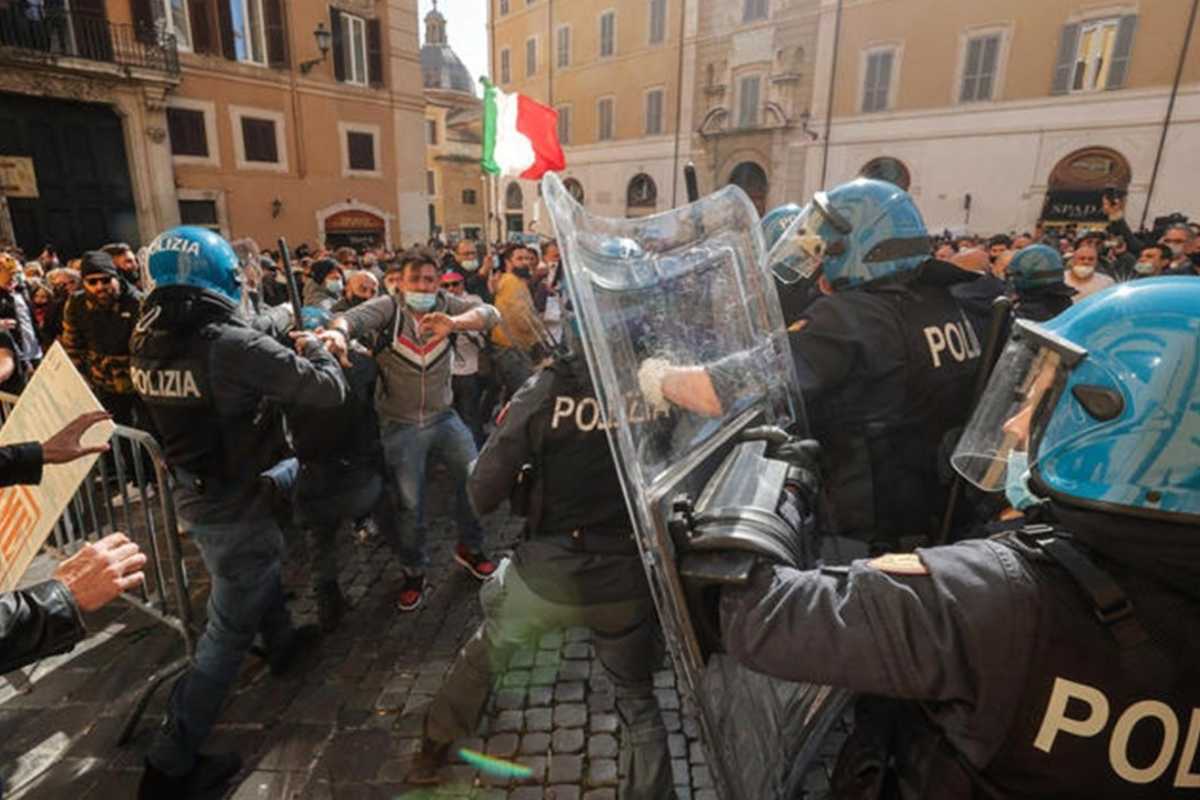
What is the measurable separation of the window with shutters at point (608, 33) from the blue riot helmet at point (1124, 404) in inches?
1158

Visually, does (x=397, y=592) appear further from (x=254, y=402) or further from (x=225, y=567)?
(x=254, y=402)

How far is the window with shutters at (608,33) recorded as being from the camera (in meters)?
26.3

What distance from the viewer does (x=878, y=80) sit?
19734 millimetres

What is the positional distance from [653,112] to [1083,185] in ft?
50.6

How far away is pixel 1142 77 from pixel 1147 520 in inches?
857

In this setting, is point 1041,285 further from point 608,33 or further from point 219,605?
point 608,33

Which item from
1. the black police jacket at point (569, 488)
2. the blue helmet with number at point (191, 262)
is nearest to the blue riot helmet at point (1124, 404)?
the black police jacket at point (569, 488)

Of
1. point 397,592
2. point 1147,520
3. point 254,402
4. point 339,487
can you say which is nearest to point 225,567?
point 254,402

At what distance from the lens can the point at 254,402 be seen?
2.40 m

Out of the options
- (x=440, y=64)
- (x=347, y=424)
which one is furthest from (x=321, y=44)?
(x=440, y=64)

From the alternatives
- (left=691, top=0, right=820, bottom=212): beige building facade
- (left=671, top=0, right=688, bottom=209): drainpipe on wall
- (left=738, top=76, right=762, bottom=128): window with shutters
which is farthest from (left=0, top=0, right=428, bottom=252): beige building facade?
(left=738, top=76, right=762, bottom=128): window with shutters

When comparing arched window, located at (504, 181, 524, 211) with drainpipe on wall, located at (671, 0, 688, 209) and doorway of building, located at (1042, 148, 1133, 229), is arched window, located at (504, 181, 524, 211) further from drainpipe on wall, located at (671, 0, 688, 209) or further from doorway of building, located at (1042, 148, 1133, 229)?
doorway of building, located at (1042, 148, 1133, 229)

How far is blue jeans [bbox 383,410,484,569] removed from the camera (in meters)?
3.52

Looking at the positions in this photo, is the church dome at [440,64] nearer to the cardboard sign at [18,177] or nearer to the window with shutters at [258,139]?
the window with shutters at [258,139]
